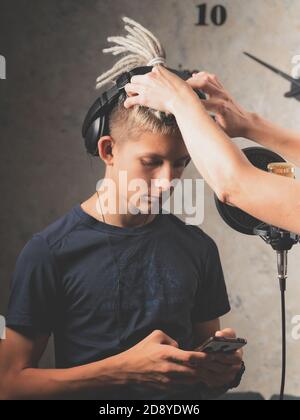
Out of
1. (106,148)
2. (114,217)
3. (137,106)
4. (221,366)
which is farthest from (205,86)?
(221,366)

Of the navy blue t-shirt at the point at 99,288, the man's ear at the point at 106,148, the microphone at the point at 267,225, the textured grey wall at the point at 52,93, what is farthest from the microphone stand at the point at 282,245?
the man's ear at the point at 106,148

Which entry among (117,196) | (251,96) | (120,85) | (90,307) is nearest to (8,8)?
(120,85)

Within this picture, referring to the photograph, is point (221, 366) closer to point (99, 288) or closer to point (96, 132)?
point (99, 288)

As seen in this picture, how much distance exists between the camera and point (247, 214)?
1.43m

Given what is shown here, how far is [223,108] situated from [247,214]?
0.92ft

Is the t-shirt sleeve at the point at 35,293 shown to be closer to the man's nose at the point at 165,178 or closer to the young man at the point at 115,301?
the young man at the point at 115,301

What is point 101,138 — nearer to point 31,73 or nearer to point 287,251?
point 31,73

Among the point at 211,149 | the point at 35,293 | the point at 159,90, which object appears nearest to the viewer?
the point at 211,149

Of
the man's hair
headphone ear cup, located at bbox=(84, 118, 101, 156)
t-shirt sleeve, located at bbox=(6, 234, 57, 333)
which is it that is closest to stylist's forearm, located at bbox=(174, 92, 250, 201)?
the man's hair

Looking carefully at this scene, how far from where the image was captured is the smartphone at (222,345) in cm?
119

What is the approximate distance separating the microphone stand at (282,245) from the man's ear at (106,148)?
0.41m

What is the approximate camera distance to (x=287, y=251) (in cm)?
146

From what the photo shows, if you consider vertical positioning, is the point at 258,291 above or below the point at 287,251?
below

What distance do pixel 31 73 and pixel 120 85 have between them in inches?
11.3
